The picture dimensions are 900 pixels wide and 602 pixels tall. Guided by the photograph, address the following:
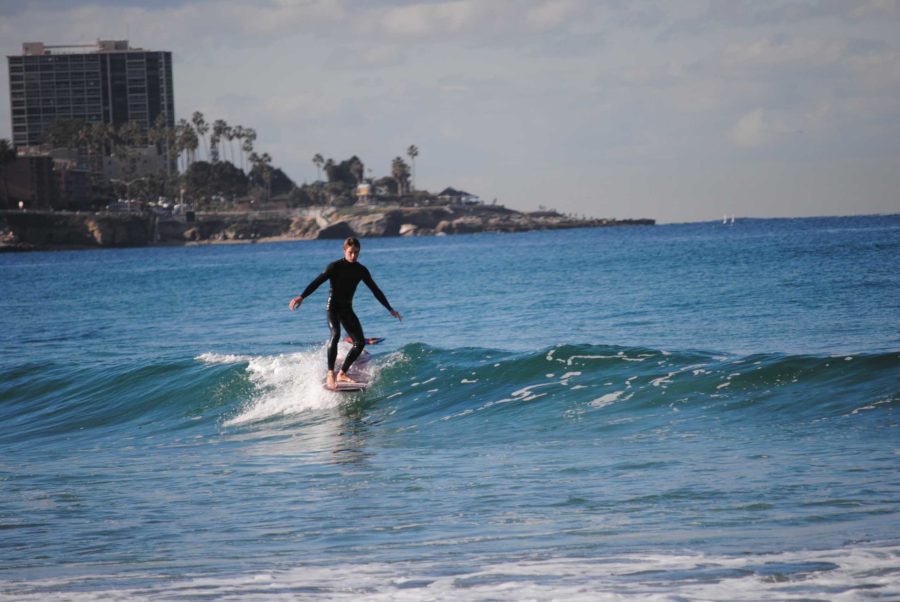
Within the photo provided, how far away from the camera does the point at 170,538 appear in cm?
856

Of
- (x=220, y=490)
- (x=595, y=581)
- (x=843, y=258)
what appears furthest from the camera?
(x=843, y=258)

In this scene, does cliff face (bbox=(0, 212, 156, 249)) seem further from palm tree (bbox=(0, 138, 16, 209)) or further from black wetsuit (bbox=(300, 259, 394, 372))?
Answer: black wetsuit (bbox=(300, 259, 394, 372))

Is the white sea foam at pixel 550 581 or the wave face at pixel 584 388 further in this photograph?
the wave face at pixel 584 388

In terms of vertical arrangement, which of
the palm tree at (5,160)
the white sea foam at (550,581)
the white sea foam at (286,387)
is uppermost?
the palm tree at (5,160)

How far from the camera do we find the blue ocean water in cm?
715

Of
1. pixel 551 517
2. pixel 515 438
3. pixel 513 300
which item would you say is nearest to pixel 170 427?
pixel 515 438

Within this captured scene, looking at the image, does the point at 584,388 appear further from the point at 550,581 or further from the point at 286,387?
the point at 550,581

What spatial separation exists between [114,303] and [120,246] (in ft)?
446

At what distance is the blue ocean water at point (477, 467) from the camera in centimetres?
715

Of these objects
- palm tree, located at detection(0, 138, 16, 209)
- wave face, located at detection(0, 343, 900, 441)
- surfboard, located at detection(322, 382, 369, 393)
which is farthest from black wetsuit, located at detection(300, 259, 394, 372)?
palm tree, located at detection(0, 138, 16, 209)

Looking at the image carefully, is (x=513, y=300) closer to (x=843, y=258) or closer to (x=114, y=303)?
(x=114, y=303)

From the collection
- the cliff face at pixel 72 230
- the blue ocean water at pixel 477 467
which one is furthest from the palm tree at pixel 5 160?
the blue ocean water at pixel 477 467

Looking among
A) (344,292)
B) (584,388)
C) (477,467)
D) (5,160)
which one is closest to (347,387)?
(344,292)

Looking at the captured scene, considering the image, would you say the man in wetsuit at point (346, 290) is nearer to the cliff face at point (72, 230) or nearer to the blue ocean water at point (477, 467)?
the blue ocean water at point (477, 467)
